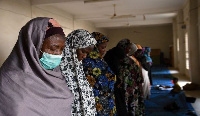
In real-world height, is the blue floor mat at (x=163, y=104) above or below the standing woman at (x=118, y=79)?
below

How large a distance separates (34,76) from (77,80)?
633 millimetres

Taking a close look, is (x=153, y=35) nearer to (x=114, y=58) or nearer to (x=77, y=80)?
(x=114, y=58)

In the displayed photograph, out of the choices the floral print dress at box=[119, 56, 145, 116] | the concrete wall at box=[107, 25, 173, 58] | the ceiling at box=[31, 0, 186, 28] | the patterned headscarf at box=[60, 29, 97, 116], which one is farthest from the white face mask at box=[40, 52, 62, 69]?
the concrete wall at box=[107, 25, 173, 58]

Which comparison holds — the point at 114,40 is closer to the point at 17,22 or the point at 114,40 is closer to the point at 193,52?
the point at 193,52

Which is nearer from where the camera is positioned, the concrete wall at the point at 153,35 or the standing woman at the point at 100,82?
the standing woman at the point at 100,82

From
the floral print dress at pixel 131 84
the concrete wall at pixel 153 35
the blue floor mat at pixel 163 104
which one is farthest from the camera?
the concrete wall at pixel 153 35

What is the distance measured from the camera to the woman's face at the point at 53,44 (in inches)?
57.3

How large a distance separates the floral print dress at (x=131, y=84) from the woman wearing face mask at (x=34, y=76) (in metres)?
1.73

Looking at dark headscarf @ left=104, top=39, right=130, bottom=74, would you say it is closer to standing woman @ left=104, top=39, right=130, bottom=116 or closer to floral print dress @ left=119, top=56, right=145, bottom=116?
standing woman @ left=104, top=39, right=130, bottom=116

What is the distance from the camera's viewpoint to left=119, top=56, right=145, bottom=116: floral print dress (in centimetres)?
323

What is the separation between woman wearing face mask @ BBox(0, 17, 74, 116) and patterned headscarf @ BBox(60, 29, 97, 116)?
27cm

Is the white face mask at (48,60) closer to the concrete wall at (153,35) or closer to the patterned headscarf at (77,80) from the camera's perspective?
the patterned headscarf at (77,80)

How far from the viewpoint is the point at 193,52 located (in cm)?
756

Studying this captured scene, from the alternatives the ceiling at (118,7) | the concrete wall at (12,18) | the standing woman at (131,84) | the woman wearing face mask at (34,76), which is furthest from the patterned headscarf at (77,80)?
the ceiling at (118,7)
